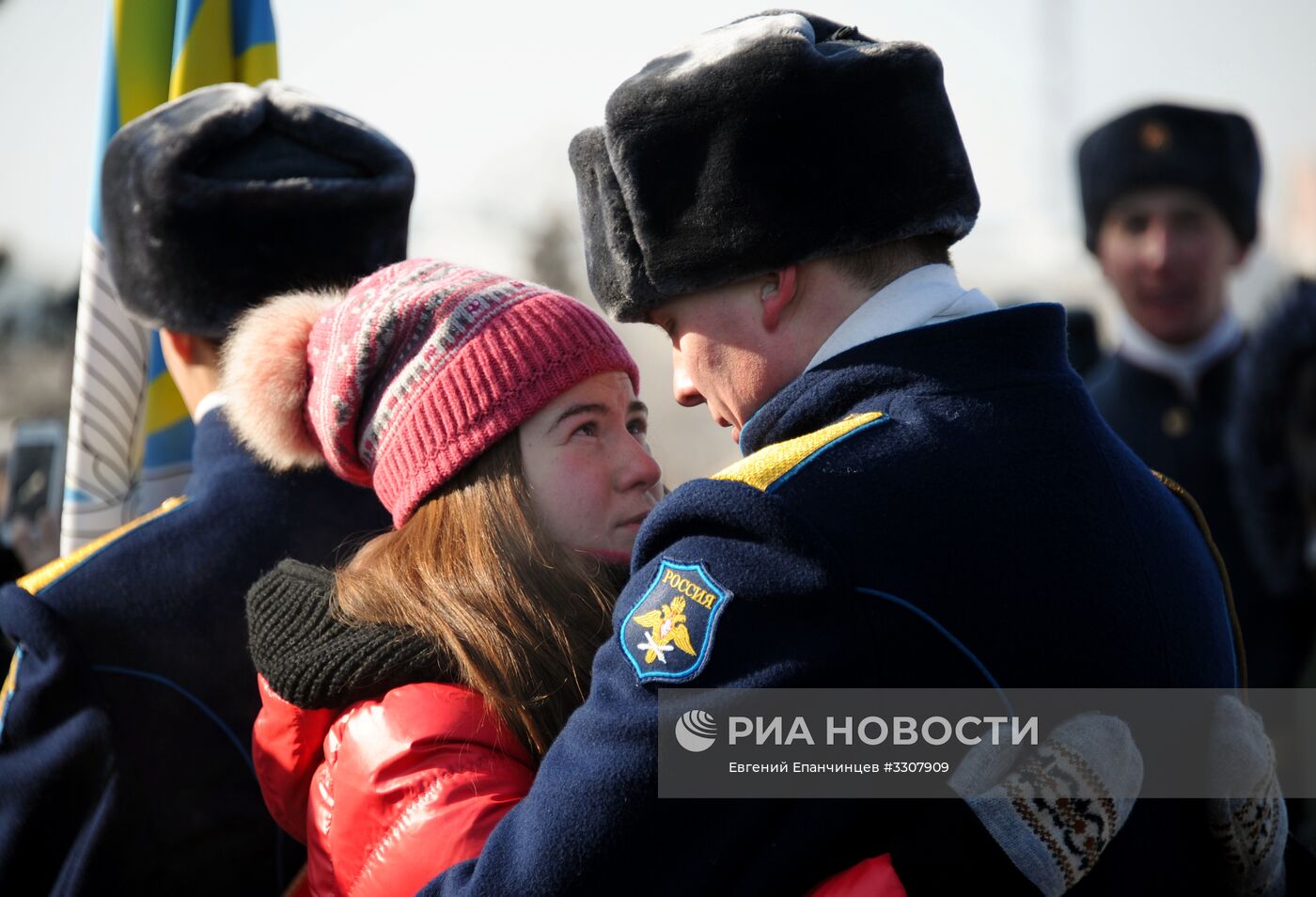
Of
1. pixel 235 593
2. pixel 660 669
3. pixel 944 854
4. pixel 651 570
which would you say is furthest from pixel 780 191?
pixel 235 593

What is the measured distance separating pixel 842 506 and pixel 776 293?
1.17 ft

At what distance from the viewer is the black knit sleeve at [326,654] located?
6.16 ft

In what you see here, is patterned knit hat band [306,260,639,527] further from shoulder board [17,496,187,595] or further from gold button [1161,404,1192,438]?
gold button [1161,404,1192,438]

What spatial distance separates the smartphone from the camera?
3.54 metres

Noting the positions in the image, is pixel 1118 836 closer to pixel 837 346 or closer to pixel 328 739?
pixel 837 346

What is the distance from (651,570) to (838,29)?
77 centimetres

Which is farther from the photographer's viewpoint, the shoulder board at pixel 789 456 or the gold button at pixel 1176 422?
the gold button at pixel 1176 422

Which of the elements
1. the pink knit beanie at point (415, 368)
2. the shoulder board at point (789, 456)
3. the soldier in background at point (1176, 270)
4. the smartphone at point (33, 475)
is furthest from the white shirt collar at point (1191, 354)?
the smartphone at point (33, 475)

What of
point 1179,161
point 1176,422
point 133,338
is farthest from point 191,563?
point 1179,161

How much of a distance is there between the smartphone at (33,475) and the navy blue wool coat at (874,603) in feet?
7.90

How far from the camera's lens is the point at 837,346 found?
1.67 m

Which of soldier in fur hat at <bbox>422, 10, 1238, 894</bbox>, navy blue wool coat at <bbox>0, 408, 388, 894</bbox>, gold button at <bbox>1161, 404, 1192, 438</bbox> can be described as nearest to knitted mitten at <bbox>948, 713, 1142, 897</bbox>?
A: soldier in fur hat at <bbox>422, 10, 1238, 894</bbox>

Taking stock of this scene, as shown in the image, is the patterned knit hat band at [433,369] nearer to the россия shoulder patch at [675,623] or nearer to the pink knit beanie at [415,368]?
the pink knit beanie at [415,368]

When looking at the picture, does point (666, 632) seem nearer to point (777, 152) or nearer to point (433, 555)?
point (777, 152)
